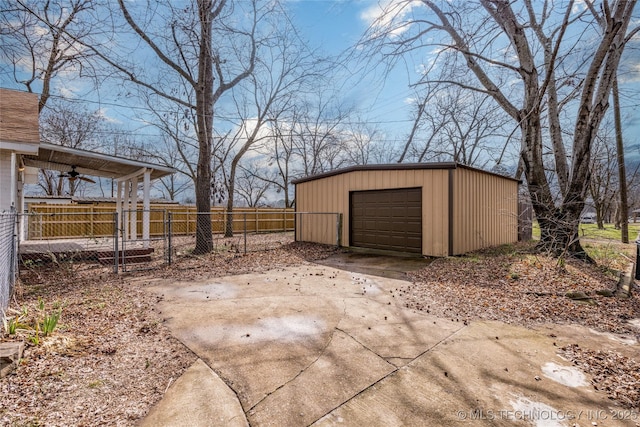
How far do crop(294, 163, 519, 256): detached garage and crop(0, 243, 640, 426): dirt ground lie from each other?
1.18 meters

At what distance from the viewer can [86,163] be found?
27.7ft

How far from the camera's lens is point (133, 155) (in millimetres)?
20250

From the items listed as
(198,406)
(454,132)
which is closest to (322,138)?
(454,132)

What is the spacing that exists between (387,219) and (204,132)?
5.94m

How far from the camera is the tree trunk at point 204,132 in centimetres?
862

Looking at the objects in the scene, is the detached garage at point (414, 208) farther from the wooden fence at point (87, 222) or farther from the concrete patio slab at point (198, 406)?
the concrete patio slab at point (198, 406)

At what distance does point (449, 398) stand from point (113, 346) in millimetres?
2896

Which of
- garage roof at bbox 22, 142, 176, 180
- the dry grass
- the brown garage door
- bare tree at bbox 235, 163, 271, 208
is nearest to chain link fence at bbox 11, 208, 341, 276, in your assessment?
the brown garage door

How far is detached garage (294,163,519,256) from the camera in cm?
779

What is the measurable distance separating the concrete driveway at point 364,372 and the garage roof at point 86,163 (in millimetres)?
5752

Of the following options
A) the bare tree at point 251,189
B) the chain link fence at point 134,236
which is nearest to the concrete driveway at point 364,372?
the chain link fence at point 134,236

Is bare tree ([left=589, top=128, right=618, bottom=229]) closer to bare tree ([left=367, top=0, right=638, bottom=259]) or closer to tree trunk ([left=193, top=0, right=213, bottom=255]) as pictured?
bare tree ([left=367, top=0, right=638, bottom=259])

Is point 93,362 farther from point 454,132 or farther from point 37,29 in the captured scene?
point 454,132

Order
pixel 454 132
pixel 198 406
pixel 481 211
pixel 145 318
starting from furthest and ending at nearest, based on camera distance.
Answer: pixel 454 132 → pixel 481 211 → pixel 145 318 → pixel 198 406
